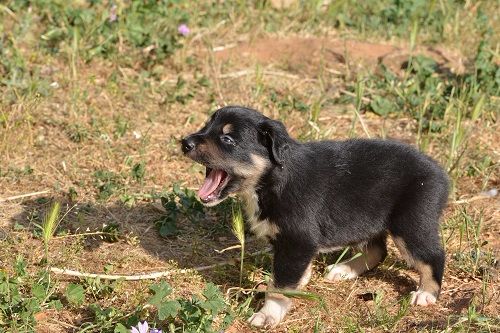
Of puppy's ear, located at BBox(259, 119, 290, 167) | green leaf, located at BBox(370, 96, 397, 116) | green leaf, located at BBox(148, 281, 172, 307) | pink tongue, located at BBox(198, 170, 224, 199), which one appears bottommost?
green leaf, located at BBox(370, 96, 397, 116)

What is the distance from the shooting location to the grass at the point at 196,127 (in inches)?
216

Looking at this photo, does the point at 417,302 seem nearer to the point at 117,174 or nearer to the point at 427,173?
the point at 427,173

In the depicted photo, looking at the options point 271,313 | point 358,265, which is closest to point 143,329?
point 271,313

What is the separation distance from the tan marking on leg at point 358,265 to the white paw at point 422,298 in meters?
0.48

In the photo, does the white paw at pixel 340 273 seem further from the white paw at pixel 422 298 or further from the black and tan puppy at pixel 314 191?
the white paw at pixel 422 298

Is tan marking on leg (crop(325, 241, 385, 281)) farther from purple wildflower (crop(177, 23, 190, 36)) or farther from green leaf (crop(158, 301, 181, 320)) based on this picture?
purple wildflower (crop(177, 23, 190, 36))

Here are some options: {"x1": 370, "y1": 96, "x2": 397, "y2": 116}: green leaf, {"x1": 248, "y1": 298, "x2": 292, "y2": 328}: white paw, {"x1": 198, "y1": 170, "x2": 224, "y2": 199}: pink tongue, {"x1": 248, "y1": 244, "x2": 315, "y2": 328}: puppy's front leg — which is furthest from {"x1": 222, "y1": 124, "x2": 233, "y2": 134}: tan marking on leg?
{"x1": 370, "y1": 96, "x2": 397, "y2": 116}: green leaf

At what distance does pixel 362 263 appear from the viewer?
6.16 meters

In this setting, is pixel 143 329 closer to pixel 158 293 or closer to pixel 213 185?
pixel 158 293

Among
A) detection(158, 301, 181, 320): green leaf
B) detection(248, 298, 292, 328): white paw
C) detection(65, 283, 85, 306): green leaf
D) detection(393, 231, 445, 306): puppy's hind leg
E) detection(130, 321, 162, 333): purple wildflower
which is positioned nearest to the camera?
detection(130, 321, 162, 333): purple wildflower

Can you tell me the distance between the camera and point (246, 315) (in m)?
5.52

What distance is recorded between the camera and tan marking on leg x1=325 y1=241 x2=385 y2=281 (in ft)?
20.0

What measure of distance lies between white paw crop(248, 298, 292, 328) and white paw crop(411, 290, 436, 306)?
0.87 metres

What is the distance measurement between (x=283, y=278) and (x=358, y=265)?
90 cm
